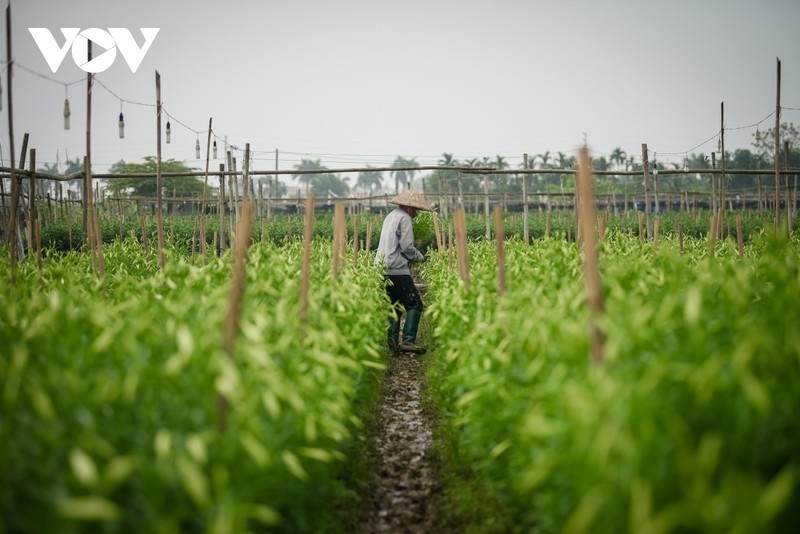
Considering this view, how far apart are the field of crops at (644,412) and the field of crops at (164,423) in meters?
0.95

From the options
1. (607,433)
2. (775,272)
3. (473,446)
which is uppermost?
(775,272)

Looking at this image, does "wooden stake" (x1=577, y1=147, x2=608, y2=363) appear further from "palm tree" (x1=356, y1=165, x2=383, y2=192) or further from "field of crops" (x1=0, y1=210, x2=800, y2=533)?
"palm tree" (x1=356, y1=165, x2=383, y2=192)

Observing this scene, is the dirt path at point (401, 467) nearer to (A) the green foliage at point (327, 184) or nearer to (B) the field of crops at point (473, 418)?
(B) the field of crops at point (473, 418)

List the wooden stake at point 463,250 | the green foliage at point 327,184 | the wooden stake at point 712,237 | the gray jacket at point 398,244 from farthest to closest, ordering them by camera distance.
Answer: the green foliage at point 327,184 → the gray jacket at point 398,244 → the wooden stake at point 463,250 → the wooden stake at point 712,237

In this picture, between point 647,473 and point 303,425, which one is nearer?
point 647,473

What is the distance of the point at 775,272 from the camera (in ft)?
11.6

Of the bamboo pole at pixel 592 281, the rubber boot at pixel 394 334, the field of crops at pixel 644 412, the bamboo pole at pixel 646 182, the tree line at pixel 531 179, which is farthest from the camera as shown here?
the tree line at pixel 531 179

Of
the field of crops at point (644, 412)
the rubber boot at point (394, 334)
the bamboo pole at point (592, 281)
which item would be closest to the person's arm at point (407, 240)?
the rubber boot at point (394, 334)

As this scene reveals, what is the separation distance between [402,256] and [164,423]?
5.42 m

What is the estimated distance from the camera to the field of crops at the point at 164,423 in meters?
2.23

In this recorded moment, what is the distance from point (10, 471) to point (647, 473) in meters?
2.28

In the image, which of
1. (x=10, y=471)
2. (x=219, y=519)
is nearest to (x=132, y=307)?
(x=10, y=471)

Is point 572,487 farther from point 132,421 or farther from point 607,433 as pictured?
point 132,421

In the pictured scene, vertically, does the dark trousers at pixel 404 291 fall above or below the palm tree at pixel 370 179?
below
